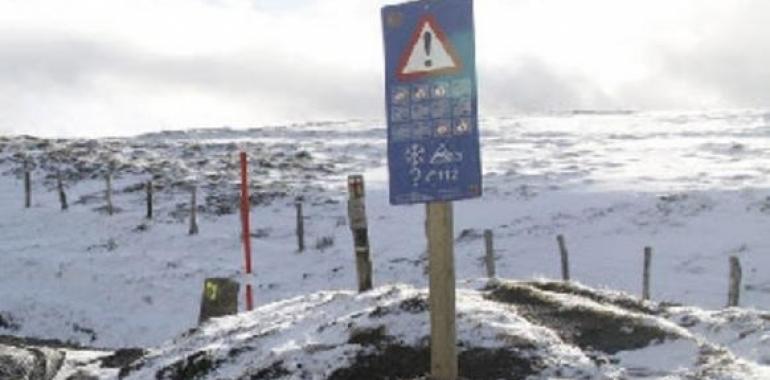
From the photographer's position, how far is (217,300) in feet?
42.6

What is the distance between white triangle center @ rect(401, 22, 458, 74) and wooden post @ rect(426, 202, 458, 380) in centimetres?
90

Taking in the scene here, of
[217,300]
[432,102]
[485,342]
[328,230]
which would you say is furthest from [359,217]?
[328,230]

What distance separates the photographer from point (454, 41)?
7168 mm

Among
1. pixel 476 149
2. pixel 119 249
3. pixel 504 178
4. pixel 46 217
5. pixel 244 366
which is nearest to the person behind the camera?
pixel 476 149

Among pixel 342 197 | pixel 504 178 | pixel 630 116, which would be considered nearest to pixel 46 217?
pixel 342 197

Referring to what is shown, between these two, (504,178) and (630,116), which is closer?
(504,178)

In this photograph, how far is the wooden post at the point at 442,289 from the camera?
7.36m

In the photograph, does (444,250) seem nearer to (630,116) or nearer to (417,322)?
(417,322)

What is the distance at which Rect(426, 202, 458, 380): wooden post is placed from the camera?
7.36 meters

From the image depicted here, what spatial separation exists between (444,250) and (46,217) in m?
32.8

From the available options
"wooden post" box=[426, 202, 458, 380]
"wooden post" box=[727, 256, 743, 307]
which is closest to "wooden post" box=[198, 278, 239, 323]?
"wooden post" box=[426, 202, 458, 380]

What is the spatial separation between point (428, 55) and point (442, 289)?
157 centimetres

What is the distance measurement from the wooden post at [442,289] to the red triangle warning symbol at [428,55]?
2.87ft

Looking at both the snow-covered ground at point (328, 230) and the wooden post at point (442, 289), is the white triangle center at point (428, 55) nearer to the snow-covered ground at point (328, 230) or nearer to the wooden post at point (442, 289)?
the wooden post at point (442, 289)
